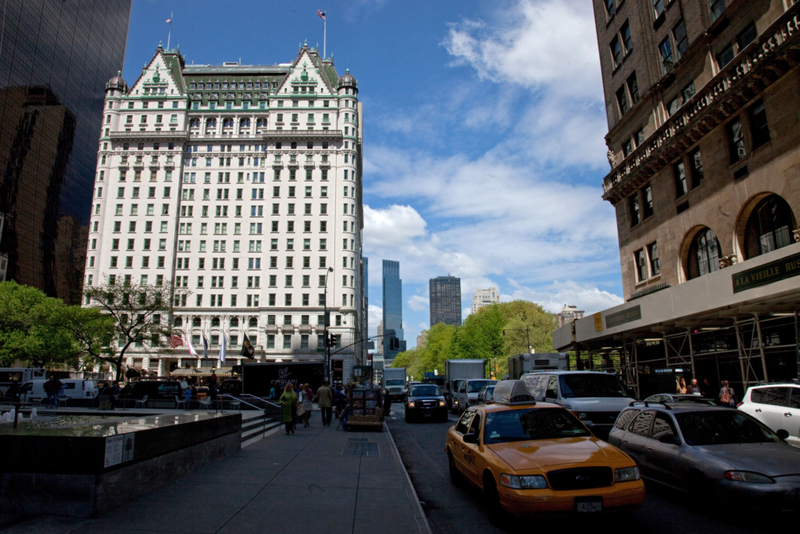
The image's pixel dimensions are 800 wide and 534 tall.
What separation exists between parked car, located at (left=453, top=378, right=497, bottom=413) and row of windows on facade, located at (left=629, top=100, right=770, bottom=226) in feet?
40.6

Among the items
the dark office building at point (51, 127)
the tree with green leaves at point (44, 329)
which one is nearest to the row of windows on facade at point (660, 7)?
the tree with green leaves at point (44, 329)

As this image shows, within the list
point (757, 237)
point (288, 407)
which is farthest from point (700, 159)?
point (288, 407)

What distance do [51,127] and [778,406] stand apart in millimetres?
110449

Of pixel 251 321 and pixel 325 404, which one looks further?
pixel 251 321

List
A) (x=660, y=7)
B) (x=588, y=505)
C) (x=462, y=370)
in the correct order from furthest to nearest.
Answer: (x=462, y=370) < (x=660, y=7) < (x=588, y=505)

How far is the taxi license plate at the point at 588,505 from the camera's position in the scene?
230 inches

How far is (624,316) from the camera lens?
23891 mm

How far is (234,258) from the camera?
7588cm

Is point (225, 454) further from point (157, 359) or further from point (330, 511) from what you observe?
point (157, 359)

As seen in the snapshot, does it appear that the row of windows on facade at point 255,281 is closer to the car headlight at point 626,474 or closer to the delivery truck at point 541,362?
the delivery truck at point 541,362

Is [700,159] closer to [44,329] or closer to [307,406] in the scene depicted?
[307,406]

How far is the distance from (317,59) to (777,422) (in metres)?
83.8

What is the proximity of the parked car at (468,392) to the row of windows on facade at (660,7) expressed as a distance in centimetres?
1959

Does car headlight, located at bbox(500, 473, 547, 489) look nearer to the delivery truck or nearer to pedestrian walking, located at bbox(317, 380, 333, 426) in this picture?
pedestrian walking, located at bbox(317, 380, 333, 426)
